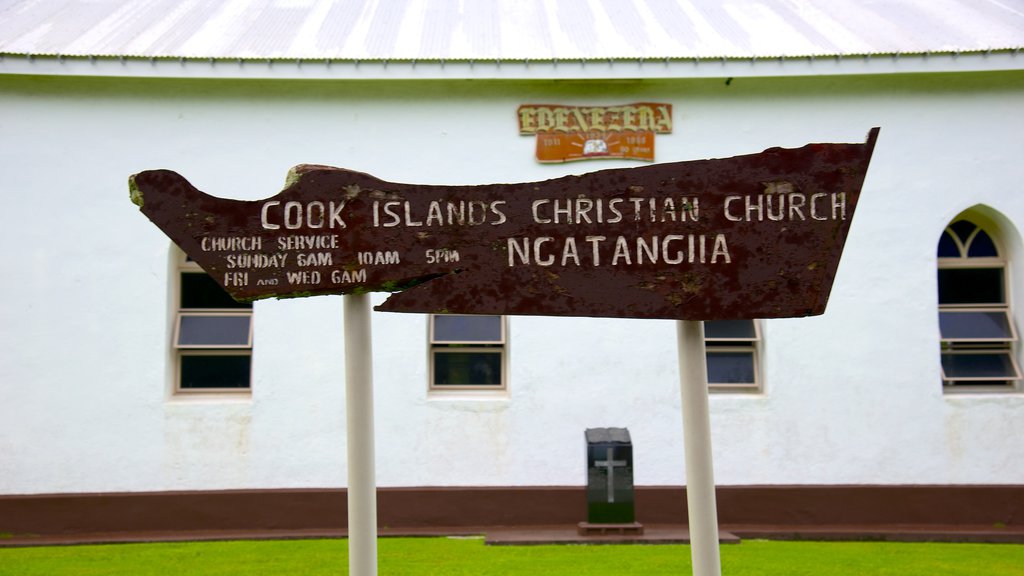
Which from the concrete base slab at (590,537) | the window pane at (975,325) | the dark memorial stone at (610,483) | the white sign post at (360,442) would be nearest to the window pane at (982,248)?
the window pane at (975,325)

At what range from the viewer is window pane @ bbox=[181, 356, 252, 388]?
8.70 m

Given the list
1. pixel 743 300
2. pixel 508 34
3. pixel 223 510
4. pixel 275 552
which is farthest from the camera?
pixel 508 34

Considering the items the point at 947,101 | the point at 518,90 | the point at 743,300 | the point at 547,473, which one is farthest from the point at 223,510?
the point at 947,101

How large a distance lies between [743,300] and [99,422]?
7086mm

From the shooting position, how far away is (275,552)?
7.40m

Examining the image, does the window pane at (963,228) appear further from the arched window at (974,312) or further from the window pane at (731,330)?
the window pane at (731,330)

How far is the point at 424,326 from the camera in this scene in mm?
8492

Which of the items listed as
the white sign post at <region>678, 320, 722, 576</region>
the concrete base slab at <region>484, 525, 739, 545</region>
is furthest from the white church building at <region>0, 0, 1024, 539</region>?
the white sign post at <region>678, 320, 722, 576</region>

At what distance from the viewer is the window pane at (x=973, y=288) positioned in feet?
29.3

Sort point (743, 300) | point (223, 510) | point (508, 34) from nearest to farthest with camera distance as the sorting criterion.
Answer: point (743, 300), point (223, 510), point (508, 34)

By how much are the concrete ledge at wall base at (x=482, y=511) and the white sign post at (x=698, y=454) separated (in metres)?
4.75

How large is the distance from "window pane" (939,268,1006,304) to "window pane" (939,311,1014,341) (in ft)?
0.48

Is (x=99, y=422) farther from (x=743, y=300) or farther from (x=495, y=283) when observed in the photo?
(x=743, y=300)

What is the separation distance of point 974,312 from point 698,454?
6.64 meters
